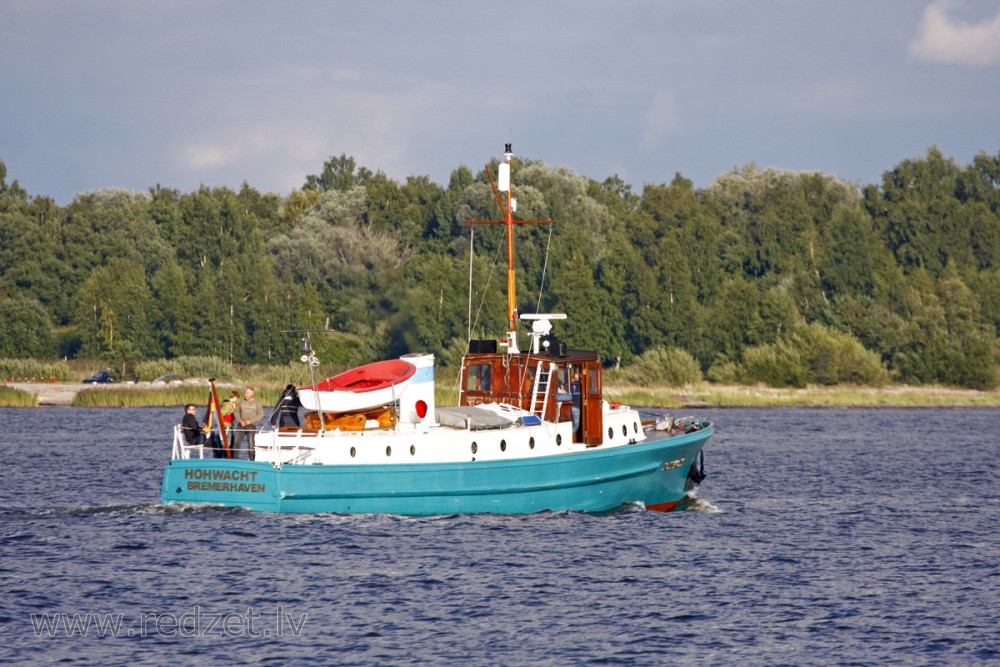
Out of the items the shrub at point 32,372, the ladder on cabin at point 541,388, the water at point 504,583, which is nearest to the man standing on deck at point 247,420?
the water at point 504,583

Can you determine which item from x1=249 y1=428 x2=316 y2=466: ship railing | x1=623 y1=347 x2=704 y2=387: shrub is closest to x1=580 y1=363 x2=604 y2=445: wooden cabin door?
x1=249 y1=428 x2=316 y2=466: ship railing

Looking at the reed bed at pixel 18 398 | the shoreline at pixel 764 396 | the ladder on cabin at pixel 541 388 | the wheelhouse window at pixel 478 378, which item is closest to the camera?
the ladder on cabin at pixel 541 388

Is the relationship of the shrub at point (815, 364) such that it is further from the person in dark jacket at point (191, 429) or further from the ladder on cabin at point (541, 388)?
the person in dark jacket at point (191, 429)

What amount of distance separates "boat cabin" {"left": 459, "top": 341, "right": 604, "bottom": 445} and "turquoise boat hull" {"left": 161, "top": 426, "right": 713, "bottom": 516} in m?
1.19

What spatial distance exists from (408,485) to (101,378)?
6285 centimetres

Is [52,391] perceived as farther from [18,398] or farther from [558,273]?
[558,273]

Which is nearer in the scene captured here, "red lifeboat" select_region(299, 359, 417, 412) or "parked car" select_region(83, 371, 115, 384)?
"red lifeboat" select_region(299, 359, 417, 412)

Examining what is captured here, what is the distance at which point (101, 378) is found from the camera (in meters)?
84.9

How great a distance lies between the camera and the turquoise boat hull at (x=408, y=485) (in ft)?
86.9

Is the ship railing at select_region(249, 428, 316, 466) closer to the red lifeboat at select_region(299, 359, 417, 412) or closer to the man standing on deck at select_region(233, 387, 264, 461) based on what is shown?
the man standing on deck at select_region(233, 387, 264, 461)

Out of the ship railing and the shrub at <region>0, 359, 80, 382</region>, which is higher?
the shrub at <region>0, 359, 80, 382</region>

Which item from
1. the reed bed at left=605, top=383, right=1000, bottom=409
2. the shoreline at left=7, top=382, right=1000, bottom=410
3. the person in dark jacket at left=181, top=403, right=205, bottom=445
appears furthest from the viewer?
the reed bed at left=605, top=383, right=1000, bottom=409

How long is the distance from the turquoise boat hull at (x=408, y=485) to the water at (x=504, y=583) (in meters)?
0.41

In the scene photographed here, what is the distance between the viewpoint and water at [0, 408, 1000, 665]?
18.8m
